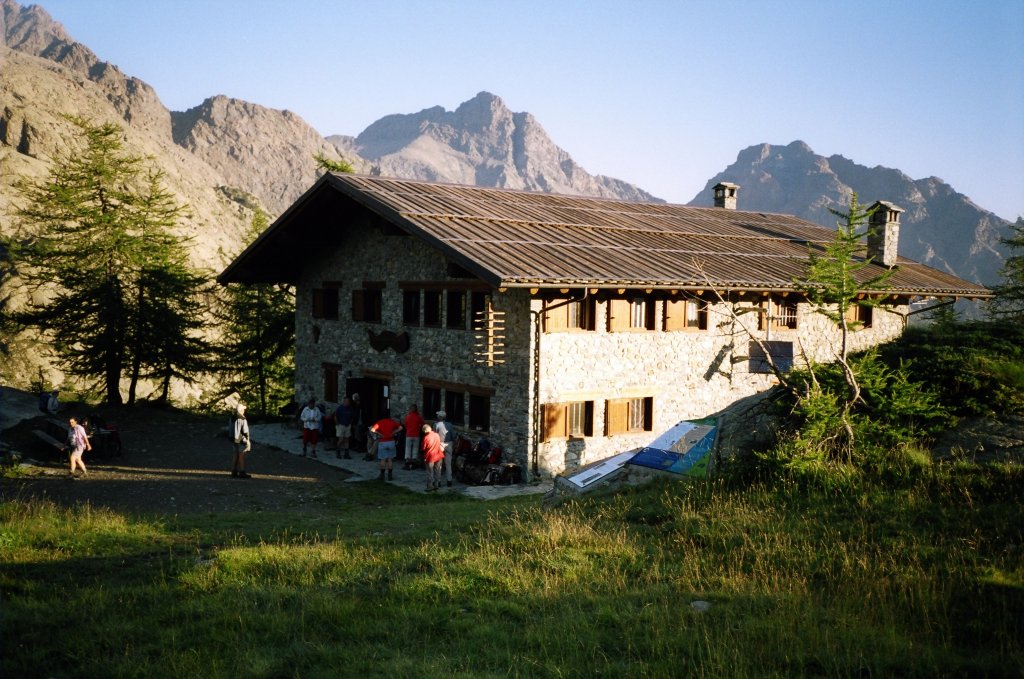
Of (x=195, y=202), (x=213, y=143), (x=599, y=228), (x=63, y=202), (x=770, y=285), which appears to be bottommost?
(x=770, y=285)

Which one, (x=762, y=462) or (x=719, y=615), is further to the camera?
(x=762, y=462)

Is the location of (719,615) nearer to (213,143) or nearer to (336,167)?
(336,167)

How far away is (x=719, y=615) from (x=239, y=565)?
536 cm

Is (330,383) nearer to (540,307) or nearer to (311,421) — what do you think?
(311,421)

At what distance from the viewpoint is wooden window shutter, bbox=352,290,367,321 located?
918 inches

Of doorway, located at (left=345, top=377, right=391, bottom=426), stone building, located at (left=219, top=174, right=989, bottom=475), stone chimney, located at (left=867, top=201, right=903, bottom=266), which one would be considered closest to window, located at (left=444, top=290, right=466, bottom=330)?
stone building, located at (left=219, top=174, right=989, bottom=475)

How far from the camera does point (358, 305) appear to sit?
77.2 feet

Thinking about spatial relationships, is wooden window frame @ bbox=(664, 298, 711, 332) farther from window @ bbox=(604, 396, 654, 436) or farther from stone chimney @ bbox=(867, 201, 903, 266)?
stone chimney @ bbox=(867, 201, 903, 266)

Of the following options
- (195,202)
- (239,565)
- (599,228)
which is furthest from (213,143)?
(239,565)

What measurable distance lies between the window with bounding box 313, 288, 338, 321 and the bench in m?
8.35

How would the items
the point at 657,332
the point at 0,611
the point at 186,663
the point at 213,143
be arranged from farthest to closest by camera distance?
the point at 213,143 → the point at 657,332 → the point at 0,611 → the point at 186,663

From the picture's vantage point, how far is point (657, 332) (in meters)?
20.0

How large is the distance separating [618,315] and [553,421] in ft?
10.5

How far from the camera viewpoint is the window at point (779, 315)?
21984mm
